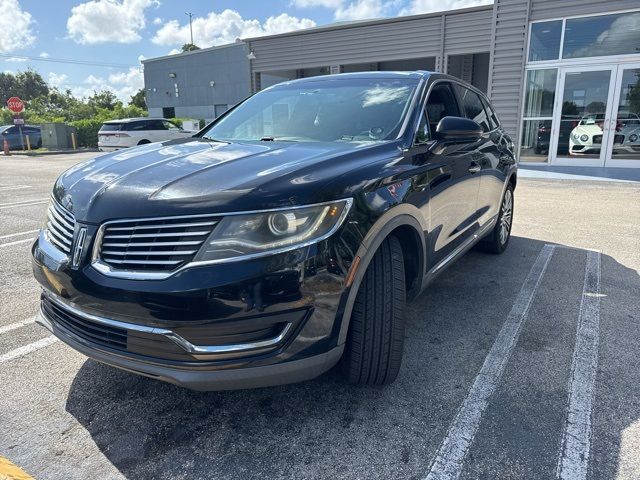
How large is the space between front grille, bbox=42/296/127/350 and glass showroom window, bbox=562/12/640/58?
13567 millimetres

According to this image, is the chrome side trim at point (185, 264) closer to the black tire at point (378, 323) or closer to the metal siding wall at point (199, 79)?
the black tire at point (378, 323)

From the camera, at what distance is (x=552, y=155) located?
43.0 ft

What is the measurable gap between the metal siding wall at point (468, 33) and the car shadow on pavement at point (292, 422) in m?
13.2

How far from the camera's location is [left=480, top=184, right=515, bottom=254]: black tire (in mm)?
4969

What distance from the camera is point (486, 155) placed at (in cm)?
416

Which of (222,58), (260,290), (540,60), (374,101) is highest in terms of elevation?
(222,58)

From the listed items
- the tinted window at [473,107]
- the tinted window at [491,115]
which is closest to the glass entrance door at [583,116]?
the tinted window at [491,115]

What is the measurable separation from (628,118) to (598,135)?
2.46 feet

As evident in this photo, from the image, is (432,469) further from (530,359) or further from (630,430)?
(530,359)

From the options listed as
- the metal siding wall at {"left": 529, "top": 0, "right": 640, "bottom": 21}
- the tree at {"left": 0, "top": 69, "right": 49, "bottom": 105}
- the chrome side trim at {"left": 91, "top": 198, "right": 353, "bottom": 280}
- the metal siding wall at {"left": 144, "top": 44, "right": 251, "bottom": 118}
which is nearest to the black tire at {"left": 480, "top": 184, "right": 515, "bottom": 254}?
the chrome side trim at {"left": 91, "top": 198, "right": 353, "bottom": 280}

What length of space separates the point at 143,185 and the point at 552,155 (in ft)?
43.8

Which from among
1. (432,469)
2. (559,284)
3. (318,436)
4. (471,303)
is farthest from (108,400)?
(559,284)

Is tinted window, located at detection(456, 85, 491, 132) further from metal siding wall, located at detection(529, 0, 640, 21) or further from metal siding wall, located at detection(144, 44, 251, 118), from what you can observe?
metal siding wall, located at detection(144, 44, 251, 118)

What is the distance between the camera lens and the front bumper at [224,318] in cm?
185
